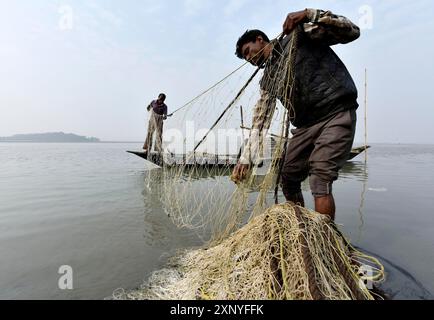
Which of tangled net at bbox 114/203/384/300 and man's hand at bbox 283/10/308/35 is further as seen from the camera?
man's hand at bbox 283/10/308/35

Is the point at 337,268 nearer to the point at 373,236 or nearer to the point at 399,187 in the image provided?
the point at 373,236

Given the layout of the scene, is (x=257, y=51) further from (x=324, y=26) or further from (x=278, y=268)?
(x=278, y=268)

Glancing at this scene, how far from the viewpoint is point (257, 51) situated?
2.67m

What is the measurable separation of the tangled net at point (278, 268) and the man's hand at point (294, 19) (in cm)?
158

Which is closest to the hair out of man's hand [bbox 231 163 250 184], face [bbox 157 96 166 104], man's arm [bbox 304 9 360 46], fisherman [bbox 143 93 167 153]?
man's arm [bbox 304 9 360 46]

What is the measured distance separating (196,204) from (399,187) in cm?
624

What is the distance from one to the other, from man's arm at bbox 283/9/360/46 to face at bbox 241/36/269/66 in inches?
12.3

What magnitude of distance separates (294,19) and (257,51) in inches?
18.4

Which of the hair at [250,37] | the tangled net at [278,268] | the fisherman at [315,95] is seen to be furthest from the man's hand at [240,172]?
the hair at [250,37]

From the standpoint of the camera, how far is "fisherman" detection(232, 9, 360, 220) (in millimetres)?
2289

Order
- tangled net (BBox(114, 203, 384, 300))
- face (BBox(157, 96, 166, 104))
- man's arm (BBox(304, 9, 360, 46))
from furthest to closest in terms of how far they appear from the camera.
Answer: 1. face (BBox(157, 96, 166, 104))
2. man's arm (BBox(304, 9, 360, 46))
3. tangled net (BBox(114, 203, 384, 300))

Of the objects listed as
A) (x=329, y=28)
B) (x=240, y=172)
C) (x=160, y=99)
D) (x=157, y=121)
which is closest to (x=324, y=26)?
(x=329, y=28)

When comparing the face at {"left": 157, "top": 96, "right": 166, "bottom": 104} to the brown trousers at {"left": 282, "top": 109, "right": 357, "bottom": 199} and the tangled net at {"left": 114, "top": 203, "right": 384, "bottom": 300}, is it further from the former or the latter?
→ the tangled net at {"left": 114, "top": 203, "right": 384, "bottom": 300}

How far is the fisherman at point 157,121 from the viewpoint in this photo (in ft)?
32.3
